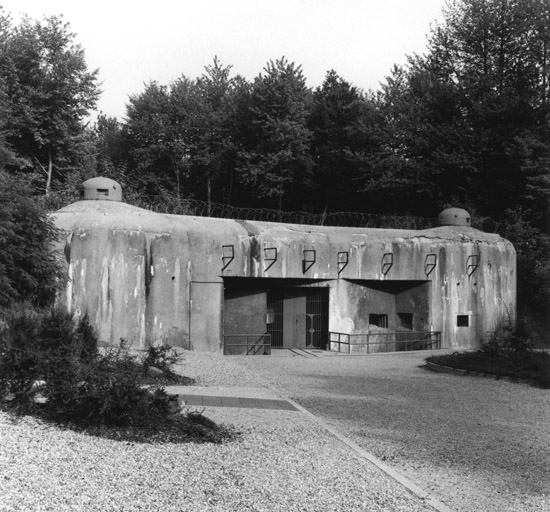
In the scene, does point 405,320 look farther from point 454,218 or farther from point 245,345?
point 245,345

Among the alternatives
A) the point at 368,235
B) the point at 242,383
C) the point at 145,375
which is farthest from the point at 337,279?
the point at 145,375

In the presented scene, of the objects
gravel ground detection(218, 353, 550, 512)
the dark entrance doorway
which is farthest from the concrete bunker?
gravel ground detection(218, 353, 550, 512)

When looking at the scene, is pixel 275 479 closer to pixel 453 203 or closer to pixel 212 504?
pixel 212 504

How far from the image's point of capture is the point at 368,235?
2536 centimetres

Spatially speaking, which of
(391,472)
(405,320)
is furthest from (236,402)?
(405,320)

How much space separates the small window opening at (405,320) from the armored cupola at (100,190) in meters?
10.5

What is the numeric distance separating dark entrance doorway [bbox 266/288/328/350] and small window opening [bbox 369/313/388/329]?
6.28ft

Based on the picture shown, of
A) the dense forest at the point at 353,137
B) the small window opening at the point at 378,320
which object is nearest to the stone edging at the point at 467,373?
the small window opening at the point at 378,320

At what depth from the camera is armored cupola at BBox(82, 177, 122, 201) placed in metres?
23.0

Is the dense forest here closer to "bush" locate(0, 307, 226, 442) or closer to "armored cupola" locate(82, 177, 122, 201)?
"armored cupola" locate(82, 177, 122, 201)

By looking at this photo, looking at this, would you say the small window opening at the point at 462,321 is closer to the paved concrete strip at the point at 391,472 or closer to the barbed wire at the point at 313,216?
the barbed wire at the point at 313,216

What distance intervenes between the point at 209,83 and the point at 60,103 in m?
16.5

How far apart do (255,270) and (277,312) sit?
106 inches

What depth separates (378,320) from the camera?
2633cm
